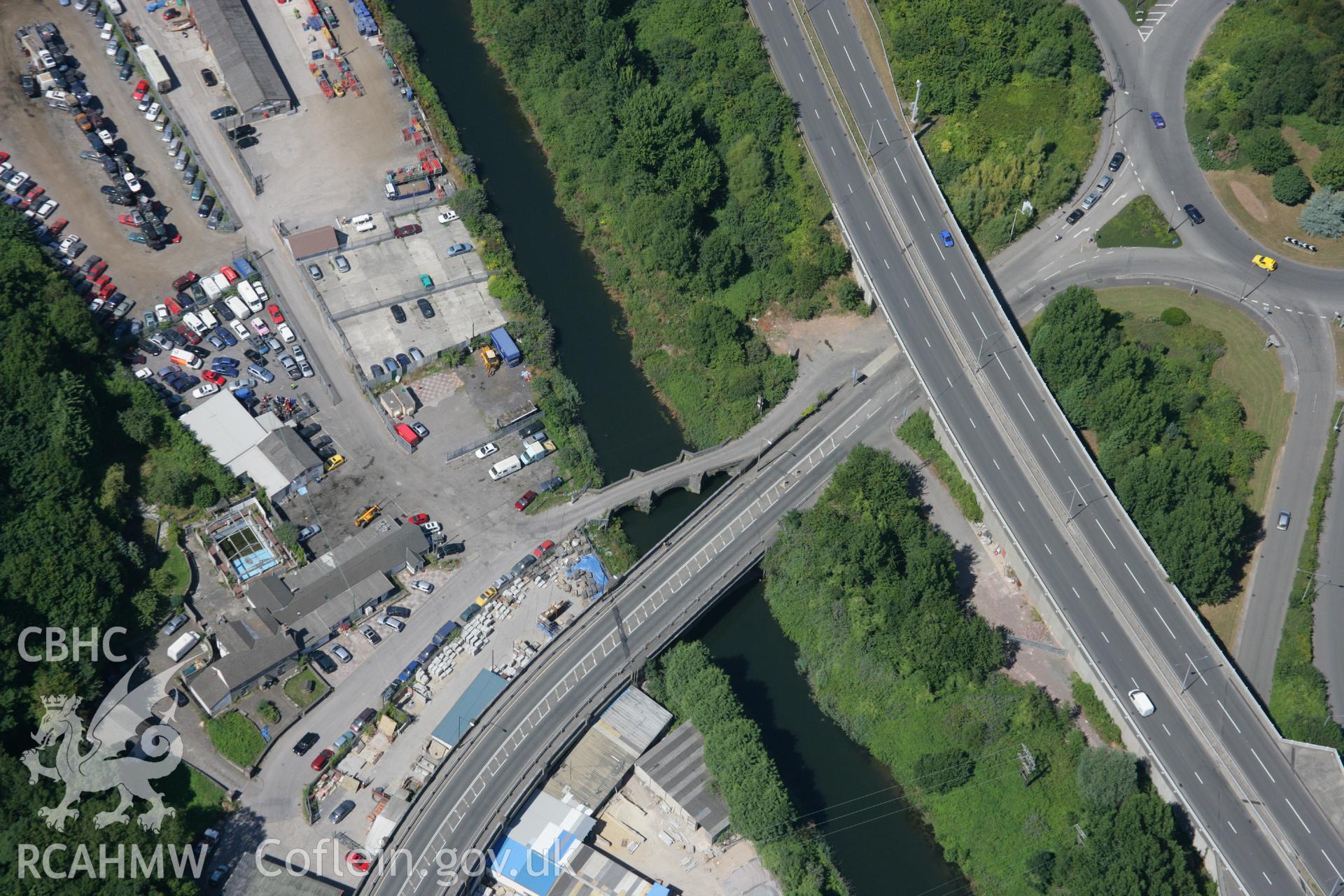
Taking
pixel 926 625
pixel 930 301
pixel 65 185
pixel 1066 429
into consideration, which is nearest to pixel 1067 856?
pixel 926 625

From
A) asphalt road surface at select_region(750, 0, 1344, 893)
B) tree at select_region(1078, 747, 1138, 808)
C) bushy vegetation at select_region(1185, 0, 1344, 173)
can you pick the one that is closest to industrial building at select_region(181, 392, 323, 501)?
asphalt road surface at select_region(750, 0, 1344, 893)

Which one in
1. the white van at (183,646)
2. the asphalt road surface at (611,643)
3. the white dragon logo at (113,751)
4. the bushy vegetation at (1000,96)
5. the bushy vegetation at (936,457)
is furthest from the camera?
the bushy vegetation at (1000,96)

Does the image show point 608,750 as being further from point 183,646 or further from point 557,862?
point 183,646

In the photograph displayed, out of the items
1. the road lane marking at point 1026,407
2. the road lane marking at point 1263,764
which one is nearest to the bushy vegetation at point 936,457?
the road lane marking at point 1026,407

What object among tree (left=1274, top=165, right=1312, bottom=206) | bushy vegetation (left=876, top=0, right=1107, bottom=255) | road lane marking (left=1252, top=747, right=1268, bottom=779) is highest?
bushy vegetation (left=876, top=0, right=1107, bottom=255)

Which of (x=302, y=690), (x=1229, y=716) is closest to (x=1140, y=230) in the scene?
(x=1229, y=716)

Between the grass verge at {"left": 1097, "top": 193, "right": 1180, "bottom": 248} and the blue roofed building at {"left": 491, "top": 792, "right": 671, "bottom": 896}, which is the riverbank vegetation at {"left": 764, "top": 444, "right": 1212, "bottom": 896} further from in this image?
the grass verge at {"left": 1097, "top": 193, "right": 1180, "bottom": 248}

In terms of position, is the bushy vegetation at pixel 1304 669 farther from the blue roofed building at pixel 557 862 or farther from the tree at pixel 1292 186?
the blue roofed building at pixel 557 862
